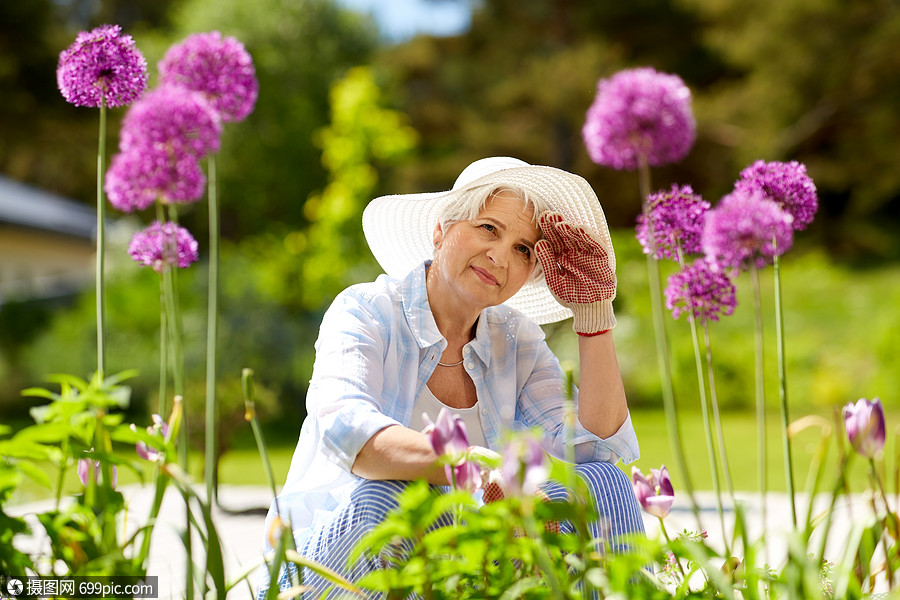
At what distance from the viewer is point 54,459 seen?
105 cm

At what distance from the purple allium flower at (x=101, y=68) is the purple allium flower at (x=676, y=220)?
0.95m

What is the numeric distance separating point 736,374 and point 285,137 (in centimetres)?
1134

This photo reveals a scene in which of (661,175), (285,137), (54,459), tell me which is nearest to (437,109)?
(285,137)

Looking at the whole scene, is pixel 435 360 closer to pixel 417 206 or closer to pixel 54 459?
pixel 417 206

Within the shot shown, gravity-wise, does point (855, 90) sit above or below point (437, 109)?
below

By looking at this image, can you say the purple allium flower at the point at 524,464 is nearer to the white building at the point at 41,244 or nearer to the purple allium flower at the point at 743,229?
the purple allium flower at the point at 743,229

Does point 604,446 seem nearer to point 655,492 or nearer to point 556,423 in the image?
A: point 556,423

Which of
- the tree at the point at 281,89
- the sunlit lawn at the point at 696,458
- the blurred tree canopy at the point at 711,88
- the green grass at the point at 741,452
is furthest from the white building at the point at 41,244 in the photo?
the green grass at the point at 741,452

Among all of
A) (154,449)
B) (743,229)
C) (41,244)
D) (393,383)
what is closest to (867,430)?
(743,229)

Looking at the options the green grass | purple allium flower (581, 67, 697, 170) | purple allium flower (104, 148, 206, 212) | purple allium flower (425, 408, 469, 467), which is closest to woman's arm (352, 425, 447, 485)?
purple allium flower (425, 408, 469, 467)

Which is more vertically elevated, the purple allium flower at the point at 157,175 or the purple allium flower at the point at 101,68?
the purple allium flower at the point at 101,68

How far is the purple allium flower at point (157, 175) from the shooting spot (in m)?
1.46

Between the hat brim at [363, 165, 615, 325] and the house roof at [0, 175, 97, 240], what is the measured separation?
1174 centimetres

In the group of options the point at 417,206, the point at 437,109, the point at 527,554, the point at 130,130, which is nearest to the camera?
the point at 527,554
